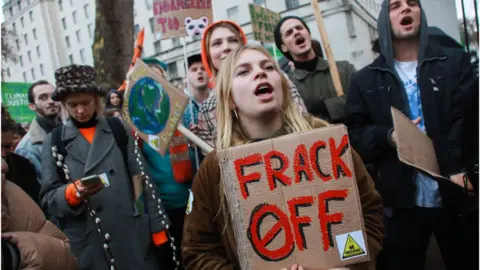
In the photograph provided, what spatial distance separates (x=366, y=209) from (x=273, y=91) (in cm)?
56

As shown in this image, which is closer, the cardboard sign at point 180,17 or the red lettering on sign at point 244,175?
the red lettering on sign at point 244,175

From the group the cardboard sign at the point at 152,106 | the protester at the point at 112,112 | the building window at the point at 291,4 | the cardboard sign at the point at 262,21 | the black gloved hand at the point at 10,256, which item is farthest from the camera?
the building window at the point at 291,4

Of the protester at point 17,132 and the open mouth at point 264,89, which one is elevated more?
the protester at point 17,132

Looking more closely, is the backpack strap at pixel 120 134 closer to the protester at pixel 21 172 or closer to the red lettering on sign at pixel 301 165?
the protester at pixel 21 172

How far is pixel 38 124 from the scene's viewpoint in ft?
10.9

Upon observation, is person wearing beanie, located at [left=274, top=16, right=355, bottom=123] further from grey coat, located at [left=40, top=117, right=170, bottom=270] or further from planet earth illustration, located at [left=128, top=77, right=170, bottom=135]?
grey coat, located at [left=40, top=117, right=170, bottom=270]

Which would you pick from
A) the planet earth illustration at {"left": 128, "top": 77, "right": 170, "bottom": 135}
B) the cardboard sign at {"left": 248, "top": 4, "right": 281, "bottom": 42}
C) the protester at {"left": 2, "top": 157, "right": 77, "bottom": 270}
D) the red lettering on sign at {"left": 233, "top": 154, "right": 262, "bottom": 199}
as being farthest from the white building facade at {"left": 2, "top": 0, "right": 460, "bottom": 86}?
the protester at {"left": 2, "top": 157, "right": 77, "bottom": 270}

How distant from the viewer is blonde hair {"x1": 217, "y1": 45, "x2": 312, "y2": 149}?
1.72m

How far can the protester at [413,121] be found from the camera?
2.14 meters

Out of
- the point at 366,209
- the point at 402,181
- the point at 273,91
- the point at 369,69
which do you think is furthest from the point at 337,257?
the point at 369,69

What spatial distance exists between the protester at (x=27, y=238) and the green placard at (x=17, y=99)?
18.0 feet

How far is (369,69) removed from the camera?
2350mm

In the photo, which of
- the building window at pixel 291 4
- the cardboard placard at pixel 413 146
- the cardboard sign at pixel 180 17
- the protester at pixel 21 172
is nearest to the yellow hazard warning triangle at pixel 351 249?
the cardboard placard at pixel 413 146

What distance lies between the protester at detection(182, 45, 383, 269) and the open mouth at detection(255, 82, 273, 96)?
1cm
